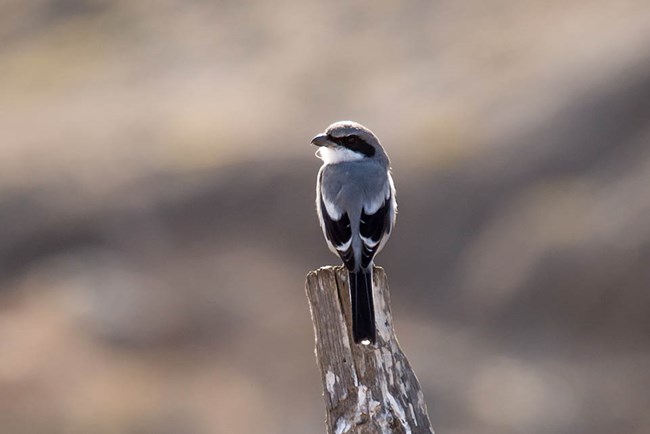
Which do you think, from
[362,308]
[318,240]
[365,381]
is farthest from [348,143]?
[318,240]

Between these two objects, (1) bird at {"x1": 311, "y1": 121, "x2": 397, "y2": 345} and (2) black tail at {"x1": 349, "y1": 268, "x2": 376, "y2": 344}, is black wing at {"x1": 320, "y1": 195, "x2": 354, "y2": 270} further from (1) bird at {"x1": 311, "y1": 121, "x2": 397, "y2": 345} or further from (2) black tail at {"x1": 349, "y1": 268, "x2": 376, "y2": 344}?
(2) black tail at {"x1": 349, "y1": 268, "x2": 376, "y2": 344}

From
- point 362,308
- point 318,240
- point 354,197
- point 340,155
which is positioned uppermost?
point 318,240

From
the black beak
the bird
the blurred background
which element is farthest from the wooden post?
the blurred background

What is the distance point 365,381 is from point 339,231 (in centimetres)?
226

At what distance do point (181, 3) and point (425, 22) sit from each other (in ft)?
37.6

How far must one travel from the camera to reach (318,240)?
26.8 meters

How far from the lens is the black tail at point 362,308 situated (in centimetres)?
708

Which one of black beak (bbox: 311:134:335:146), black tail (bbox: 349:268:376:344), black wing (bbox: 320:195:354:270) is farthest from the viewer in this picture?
black beak (bbox: 311:134:335:146)

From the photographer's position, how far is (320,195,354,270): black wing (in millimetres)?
8727

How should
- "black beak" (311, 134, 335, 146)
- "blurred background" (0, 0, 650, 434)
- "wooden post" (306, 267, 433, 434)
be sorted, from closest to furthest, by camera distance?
"wooden post" (306, 267, 433, 434), "black beak" (311, 134, 335, 146), "blurred background" (0, 0, 650, 434)

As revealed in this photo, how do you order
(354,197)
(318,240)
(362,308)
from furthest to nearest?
(318,240) → (354,197) → (362,308)

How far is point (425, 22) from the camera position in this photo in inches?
1581

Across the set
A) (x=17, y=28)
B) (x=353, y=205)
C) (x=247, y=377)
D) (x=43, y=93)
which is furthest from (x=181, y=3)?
(x=353, y=205)

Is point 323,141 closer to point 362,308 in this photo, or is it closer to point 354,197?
point 354,197
